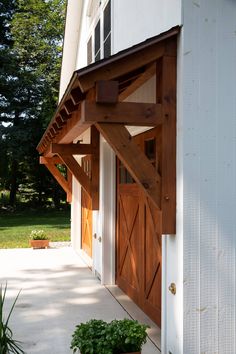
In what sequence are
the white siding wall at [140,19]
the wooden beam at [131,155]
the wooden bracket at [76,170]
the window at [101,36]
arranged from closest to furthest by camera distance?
the wooden beam at [131,155], the white siding wall at [140,19], the wooden bracket at [76,170], the window at [101,36]

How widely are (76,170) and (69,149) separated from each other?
1.47ft

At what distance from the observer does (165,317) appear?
4.59 meters

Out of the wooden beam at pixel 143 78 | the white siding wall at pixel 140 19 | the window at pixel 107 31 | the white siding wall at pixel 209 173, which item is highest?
the window at pixel 107 31

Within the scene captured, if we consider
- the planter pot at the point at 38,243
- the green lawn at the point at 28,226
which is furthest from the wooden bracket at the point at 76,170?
the green lawn at the point at 28,226

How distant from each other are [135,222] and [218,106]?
10.1 feet

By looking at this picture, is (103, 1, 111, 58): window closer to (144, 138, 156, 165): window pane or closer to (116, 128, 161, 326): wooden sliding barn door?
(116, 128, 161, 326): wooden sliding barn door

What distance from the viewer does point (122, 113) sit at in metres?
4.11

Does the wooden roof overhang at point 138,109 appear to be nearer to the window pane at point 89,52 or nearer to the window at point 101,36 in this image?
the window at point 101,36

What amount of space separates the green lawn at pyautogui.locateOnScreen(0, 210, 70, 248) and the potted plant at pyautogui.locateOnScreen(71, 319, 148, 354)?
9.92 metres

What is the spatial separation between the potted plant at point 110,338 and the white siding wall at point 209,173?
0.50m

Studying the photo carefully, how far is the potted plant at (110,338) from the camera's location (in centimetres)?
388

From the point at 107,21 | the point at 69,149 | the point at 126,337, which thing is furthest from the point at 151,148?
the point at 107,21

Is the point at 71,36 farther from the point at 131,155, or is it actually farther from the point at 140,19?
the point at 131,155

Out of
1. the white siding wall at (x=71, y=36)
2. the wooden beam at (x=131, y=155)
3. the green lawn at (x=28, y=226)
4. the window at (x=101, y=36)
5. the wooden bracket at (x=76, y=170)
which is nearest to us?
the wooden beam at (x=131, y=155)
